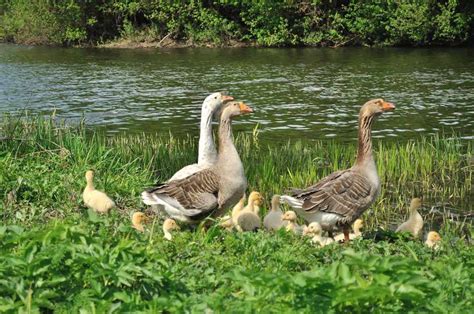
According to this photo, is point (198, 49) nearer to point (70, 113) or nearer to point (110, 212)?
point (70, 113)

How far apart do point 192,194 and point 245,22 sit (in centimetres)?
4348

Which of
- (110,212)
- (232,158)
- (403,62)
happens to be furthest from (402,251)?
(403,62)

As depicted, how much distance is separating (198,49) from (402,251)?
42463 mm

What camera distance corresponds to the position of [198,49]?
48969mm

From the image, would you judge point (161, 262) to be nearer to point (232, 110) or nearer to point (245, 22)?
point (232, 110)

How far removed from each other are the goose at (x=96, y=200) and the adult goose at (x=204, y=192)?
0.50 m

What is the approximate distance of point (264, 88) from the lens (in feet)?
97.9

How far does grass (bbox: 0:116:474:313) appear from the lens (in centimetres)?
466

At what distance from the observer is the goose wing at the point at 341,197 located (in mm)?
9250

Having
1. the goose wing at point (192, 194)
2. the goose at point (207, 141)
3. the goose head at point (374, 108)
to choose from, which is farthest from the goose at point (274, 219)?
the goose head at point (374, 108)

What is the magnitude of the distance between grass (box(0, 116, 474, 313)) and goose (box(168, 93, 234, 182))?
91cm

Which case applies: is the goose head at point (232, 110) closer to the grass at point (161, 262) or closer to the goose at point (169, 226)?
the grass at point (161, 262)

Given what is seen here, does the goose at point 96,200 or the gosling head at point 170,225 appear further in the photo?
the goose at point 96,200

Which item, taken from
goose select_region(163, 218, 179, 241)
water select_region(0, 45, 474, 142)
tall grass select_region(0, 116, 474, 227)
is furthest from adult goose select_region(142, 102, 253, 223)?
water select_region(0, 45, 474, 142)
